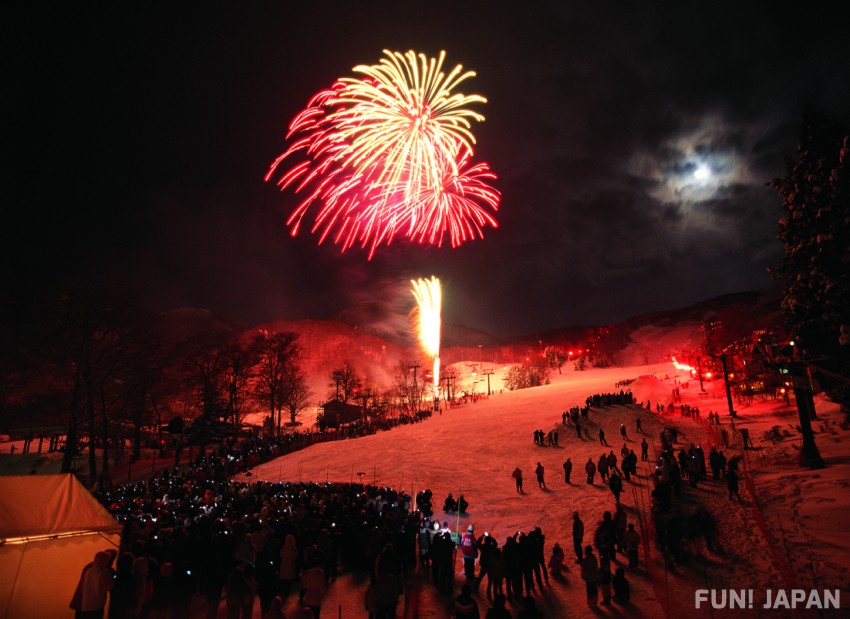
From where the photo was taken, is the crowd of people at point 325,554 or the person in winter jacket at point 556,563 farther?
the person in winter jacket at point 556,563

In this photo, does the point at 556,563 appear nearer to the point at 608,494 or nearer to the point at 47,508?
the point at 608,494

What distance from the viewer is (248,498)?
51.8ft

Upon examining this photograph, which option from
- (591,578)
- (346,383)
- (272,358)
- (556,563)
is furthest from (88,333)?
(346,383)

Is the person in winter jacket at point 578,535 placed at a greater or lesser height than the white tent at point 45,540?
lesser

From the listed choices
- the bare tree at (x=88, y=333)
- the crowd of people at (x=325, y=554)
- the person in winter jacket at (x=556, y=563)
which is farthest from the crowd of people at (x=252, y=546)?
the bare tree at (x=88, y=333)

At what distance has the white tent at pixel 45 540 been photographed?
712 centimetres

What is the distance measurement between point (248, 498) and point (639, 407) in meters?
31.3

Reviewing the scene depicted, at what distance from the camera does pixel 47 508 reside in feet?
25.6

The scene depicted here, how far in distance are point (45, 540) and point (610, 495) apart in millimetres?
16649

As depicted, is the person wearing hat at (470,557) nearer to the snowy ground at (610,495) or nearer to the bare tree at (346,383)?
the snowy ground at (610,495)

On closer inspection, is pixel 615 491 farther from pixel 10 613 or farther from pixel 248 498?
pixel 10 613

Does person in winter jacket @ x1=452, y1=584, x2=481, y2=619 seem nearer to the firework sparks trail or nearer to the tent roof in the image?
the tent roof

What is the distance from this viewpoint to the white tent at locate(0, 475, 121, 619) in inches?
281

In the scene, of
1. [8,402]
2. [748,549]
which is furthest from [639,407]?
[8,402]
